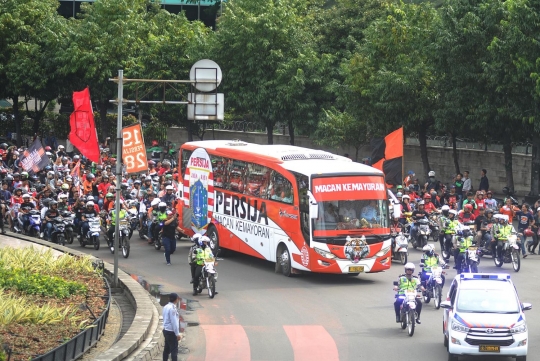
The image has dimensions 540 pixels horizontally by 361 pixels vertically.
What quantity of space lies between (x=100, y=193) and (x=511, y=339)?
65.2ft

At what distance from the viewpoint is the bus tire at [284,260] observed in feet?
82.9

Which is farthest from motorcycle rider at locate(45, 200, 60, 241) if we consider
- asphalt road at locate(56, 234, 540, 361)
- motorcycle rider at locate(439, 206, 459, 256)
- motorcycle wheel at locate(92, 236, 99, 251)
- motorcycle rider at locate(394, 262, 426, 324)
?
motorcycle rider at locate(394, 262, 426, 324)

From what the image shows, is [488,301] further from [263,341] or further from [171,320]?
[171,320]

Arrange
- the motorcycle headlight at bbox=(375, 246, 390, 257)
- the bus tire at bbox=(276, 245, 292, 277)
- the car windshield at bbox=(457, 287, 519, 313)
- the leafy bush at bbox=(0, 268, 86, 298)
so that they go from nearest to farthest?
1. the car windshield at bbox=(457, 287, 519, 313)
2. the leafy bush at bbox=(0, 268, 86, 298)
3. the motorcycle headlight at bbox=(375, 246, 390, 257)
4. the bus tire at bbox=(276, 245, 292, 277)

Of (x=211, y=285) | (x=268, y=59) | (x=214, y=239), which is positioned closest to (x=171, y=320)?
(x=211, y=285)

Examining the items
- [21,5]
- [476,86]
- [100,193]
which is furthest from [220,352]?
[21,5]

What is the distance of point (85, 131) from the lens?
79.8ft

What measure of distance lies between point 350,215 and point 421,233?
5.41m

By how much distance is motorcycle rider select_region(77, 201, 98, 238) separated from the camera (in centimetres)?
2875

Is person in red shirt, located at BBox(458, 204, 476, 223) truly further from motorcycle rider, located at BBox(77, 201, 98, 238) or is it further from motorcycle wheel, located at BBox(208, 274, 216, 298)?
motorcycle rider, located at BBox(77, 201, 98, 238)

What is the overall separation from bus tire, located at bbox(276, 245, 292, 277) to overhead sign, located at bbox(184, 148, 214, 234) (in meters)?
3.95

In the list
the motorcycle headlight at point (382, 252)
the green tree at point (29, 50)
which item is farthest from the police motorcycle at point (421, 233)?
the green tree at point (29, 50)

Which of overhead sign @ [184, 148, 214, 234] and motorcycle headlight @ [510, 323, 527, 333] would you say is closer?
motorcycle headlight @ [510, 323, 527, 333]

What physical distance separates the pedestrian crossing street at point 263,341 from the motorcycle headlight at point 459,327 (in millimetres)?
2044
